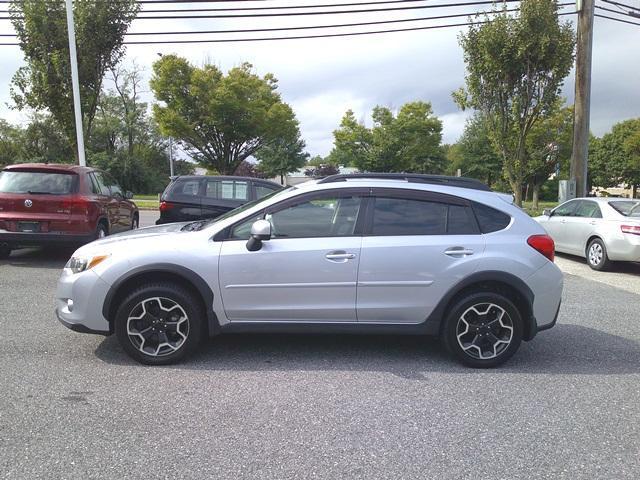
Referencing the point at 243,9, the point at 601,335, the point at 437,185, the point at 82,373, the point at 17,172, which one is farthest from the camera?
the point at 243,9

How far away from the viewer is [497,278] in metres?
4.25

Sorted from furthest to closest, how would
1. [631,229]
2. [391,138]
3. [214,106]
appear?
[391,138]
[214,106]
[631,229]

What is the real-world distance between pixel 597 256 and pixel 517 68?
30.8ft

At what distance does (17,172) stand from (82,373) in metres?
5.88

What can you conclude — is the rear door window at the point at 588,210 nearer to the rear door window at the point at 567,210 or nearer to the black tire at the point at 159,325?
the rear door window at the point at 567,210

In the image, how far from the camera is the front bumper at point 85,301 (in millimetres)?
4164

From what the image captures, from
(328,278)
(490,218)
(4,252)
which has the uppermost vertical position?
(490,218)

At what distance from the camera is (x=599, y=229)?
9.55m

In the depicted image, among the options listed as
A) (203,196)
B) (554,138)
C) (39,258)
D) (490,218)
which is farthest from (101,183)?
(554,138)

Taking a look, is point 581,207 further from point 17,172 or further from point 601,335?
point 17,172

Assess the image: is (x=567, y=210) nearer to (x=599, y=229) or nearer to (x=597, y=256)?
(x=599, y=229)

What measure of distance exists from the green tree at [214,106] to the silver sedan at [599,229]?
22648 mm

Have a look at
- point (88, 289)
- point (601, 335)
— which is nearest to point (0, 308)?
point (88, 289)

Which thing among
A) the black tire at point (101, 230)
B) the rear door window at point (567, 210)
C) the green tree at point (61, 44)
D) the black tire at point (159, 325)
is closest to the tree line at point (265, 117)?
the green tree at point (61, 44)
